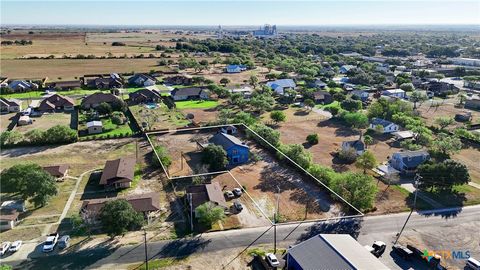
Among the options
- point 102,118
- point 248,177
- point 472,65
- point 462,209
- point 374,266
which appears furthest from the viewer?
point 472,65

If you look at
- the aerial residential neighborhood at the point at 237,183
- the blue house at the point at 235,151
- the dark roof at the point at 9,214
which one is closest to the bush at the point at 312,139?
the aerial residential neighborhood at the point at 237,183

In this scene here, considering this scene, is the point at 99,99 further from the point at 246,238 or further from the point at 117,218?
the point at 246,238

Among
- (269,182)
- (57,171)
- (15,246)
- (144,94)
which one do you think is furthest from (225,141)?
Result: (144,94)

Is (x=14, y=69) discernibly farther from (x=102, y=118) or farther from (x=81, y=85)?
(x=102, y=118)

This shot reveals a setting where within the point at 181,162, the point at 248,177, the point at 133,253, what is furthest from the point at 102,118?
the point at 133,253

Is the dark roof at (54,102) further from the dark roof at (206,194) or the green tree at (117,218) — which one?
the green tree at (117,218)

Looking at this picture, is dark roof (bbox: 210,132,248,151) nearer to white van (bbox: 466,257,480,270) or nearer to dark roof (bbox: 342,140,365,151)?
dark roof (bbox: 342,140,365,151)
